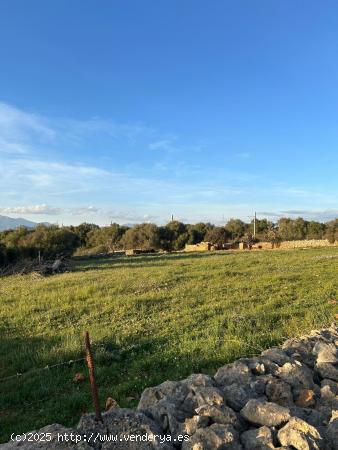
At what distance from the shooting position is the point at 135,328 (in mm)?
10211

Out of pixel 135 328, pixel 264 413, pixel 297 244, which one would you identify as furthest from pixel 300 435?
pixel 297 244

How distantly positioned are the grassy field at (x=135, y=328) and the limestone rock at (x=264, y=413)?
2.35m

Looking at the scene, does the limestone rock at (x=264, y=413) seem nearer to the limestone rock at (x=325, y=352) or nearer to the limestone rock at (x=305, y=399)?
the limestone rock at (x=305, y=399)

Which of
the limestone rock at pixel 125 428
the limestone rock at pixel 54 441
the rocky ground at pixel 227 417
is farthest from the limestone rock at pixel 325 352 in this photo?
the limestone rock at pixel 54 441

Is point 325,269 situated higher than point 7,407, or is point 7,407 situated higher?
point 325,269

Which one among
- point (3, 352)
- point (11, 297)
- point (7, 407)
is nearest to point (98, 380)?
point (7, 407)

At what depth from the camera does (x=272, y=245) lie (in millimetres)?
49562

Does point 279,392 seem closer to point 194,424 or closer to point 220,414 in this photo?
point 220,414

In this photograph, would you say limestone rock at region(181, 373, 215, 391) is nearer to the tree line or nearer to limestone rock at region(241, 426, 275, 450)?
limestone rock at region(241, 426, 275, 450)

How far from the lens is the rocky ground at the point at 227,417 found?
3566 mm

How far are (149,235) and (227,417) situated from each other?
60997 millimetres

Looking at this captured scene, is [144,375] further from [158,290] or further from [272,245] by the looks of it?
[272,245]

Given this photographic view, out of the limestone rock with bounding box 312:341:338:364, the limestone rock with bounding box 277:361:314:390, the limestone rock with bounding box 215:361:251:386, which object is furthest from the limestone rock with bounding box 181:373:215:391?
the limestone rock with bounding box 312:341:338:364

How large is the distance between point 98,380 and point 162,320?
357 centimetres
